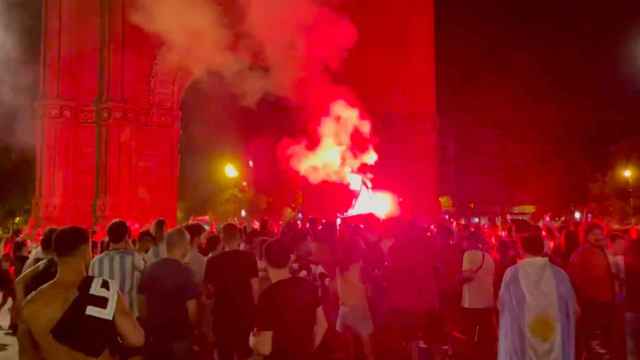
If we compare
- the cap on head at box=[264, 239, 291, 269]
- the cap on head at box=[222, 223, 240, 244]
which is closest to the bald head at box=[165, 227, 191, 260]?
the cap on head at box=[222, 223, 240, 244]

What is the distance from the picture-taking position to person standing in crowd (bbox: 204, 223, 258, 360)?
252 inches

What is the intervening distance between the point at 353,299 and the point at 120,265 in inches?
101

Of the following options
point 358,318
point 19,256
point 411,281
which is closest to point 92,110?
point 19,256

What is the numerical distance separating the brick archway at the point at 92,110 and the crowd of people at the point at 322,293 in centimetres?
717

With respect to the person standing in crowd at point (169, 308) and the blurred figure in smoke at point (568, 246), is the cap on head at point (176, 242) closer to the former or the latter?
the person standing in crowd at point (169, 308)

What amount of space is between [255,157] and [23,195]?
19704mm

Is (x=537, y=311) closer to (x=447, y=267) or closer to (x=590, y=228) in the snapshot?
(x=590, y=228)

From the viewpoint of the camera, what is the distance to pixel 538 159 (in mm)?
43000

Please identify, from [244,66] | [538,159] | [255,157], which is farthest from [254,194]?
[244,66]

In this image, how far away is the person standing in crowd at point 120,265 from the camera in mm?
6457

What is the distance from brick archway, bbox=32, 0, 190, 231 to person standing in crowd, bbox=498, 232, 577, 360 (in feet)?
46.7

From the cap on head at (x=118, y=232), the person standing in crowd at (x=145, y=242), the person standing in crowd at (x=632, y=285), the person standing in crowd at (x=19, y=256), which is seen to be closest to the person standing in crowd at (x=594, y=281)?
the person standing in crowd at (x=632, y=285)

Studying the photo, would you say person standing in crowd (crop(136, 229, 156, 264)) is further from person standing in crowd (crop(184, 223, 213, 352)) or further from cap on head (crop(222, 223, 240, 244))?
cap on head (crop(222, 223, 240, 244))

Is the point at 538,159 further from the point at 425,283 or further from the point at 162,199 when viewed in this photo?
the point at 425,283
